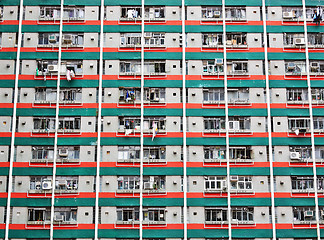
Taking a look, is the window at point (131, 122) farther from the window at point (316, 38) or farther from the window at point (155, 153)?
the window at point (316, 38)

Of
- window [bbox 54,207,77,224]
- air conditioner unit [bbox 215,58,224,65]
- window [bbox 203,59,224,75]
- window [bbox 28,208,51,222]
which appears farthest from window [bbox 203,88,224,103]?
window [bbox 28,208,51,222]

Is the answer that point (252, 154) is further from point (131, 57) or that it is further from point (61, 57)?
point (61, 57)

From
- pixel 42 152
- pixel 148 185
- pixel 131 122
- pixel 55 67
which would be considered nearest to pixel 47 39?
pixel 55 67

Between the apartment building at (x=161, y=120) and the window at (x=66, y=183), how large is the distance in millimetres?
91

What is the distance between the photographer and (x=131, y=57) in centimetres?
4588

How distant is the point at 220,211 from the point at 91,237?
11.5 meters

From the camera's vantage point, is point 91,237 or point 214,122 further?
point 214,122

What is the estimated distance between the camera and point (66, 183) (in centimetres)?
4312

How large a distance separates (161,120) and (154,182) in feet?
18.7

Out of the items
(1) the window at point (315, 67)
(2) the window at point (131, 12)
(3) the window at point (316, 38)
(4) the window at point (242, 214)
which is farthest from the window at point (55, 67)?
(3) the window at point (316, 38)

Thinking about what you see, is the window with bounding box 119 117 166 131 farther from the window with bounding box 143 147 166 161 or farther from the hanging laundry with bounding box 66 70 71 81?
the hanging laundry with bounding box 66 70 71 81

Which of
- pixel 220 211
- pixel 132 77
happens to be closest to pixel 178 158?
pixel 220 211

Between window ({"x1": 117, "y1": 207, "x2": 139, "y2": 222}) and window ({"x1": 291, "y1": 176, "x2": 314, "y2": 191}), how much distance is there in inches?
558

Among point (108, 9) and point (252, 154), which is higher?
point (108, 9)
